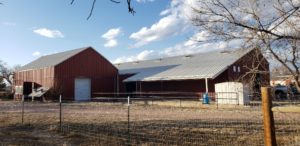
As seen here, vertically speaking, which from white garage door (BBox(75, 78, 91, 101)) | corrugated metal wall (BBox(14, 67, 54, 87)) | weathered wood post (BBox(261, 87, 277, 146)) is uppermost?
corrugated metal wall (BBox(14, 67, 54, 87))

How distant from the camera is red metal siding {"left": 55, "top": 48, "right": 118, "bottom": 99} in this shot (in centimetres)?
3666

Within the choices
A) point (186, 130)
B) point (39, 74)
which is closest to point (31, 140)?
point (186, 130)

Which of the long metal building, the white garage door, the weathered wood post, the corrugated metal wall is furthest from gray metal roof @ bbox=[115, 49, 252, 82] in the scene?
the weathered wood post

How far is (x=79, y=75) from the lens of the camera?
1487 inches

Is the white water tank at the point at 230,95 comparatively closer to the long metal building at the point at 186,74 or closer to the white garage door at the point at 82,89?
the long metal building at the point at 186,74

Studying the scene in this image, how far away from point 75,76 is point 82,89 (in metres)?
1.66

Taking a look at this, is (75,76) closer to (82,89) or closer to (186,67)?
(82,89)

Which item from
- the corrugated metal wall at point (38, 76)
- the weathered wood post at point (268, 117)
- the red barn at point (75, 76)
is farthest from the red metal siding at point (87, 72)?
the weathered wood post at point (268, 117)

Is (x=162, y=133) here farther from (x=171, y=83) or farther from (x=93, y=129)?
(x=171, y=83)

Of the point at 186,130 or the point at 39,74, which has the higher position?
the point at 39,74

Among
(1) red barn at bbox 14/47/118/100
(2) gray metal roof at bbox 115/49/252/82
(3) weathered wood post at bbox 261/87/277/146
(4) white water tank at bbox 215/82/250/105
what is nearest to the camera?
(3) weathered wood post at bbox 261/87/277/146

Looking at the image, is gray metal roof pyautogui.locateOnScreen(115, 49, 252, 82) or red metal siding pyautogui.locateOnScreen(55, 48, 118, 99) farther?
red metal siding pyautogui.locateOnScreen(55, 48, 118, 99)

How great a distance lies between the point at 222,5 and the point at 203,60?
30056 mm

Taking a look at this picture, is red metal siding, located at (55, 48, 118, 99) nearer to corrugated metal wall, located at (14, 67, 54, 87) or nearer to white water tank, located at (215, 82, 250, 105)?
corrugated metal wall, located at (14, 67, 54, 87)
